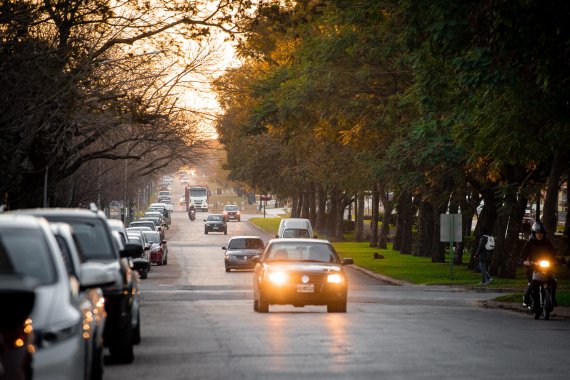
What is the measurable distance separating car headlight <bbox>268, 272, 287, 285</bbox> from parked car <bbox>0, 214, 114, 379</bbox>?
50.7 ft

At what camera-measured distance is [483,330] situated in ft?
77.0

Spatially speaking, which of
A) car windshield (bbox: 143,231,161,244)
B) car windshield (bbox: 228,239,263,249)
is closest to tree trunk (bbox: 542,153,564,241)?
car windshield (bbox: 228,239,263,249)

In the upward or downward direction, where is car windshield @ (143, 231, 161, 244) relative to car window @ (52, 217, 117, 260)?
upward

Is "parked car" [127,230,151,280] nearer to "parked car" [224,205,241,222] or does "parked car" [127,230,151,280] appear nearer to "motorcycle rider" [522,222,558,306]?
"motorcycle rider" [522,222,558,306]

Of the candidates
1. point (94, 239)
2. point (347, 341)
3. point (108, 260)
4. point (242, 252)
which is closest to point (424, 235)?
point (242, 252)

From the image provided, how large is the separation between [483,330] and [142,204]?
566ft

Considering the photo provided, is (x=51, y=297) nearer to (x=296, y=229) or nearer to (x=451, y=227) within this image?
(x=451, y=227)

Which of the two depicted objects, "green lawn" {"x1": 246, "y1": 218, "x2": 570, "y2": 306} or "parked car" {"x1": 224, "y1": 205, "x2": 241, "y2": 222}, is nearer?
"green lawn" {"x1": 246, "y1": 218, "x2": 570, "y2": 306}

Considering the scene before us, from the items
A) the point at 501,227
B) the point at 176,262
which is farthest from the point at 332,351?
the point at 176,262

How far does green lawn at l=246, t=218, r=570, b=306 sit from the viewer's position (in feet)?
139

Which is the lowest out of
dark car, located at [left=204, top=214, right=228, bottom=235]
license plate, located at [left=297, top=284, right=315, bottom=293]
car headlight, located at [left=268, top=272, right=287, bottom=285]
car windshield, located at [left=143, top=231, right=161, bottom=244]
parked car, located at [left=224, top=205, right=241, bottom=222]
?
license plate, located at [left=297, top=284, right=315, bottom=293]

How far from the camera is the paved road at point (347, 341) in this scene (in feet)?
52.1

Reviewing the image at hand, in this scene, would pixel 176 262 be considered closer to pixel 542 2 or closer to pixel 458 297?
pixel 458 297

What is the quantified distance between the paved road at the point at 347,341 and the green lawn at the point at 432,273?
5.12 meters
